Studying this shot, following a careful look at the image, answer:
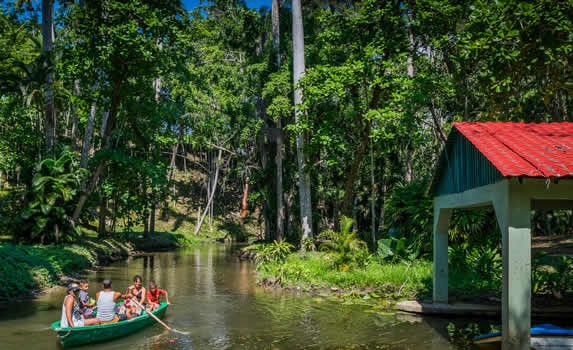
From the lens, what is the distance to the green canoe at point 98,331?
33.0 ft

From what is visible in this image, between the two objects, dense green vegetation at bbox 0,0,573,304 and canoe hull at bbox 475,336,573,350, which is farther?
dense green vegetation at bbox 0,0,573,304

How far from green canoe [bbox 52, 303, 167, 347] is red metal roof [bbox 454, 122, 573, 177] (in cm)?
816

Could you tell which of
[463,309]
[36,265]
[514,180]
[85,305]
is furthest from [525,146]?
[36,265]

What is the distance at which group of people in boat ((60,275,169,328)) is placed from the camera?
34.0 feet

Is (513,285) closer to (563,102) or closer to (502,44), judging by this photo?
(502,44)

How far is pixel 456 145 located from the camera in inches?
467

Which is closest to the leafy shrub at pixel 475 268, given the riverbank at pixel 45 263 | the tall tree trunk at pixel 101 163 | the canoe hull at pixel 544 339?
the canoe hull at pixel 544 339

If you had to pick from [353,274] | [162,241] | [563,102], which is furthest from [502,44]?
[162,241]

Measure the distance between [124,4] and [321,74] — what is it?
922 centimetres

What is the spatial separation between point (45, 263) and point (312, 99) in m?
12.0

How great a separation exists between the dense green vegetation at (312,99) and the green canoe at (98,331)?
25.3 ft

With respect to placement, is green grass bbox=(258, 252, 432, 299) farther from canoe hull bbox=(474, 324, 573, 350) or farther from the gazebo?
the gazebo

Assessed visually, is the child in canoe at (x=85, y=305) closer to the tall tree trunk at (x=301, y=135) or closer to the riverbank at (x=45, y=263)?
the riverbank at (x=45, y=263)

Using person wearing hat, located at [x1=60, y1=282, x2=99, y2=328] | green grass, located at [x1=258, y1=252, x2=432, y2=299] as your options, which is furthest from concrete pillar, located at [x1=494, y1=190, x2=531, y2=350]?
person wearing hat, located at [x1=60, y1=282, x2=99, y2=328]
